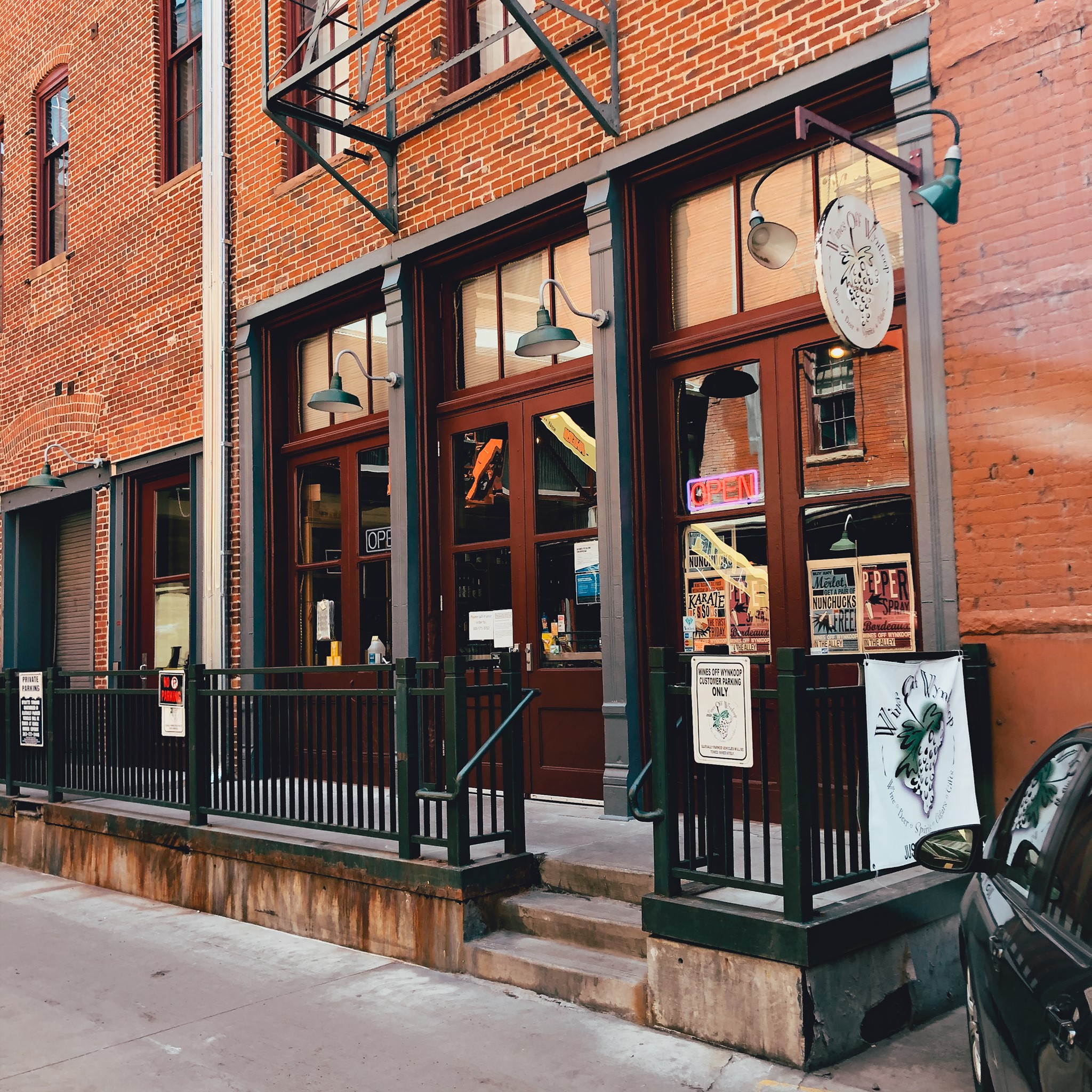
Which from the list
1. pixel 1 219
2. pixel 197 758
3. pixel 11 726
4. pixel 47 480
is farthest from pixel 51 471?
pixel 197 758

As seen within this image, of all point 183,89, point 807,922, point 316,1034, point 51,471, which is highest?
point 183,89

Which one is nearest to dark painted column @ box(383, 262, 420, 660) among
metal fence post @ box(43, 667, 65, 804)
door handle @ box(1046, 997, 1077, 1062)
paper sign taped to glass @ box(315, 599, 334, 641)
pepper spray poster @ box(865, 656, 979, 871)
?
paper sign taped to glass @ box(315, 599, 334, 641)

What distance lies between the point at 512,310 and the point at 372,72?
238 centimetres

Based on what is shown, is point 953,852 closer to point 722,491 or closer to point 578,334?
point 722,491

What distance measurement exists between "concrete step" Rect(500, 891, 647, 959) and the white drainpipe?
5.66 metres

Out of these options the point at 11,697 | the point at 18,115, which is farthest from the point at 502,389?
the point at 18,115

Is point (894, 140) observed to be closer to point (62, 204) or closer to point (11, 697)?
point (11, 697)

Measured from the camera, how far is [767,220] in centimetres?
723

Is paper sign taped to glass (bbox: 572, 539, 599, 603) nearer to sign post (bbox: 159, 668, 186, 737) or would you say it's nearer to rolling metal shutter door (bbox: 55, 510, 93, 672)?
sign post (bbox: 159, 668, 186, 737)

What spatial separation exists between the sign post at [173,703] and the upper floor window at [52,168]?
311 inches

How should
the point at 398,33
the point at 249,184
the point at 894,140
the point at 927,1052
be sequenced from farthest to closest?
1. the point at 249,184
2. the point at 398,33
3. the point at 894,140
4. the point at 927,1052

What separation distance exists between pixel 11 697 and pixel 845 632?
7296 mm

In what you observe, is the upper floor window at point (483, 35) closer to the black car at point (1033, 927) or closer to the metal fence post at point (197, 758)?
the metal fence post at point (197, 758)

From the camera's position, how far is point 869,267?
18.9 ft
